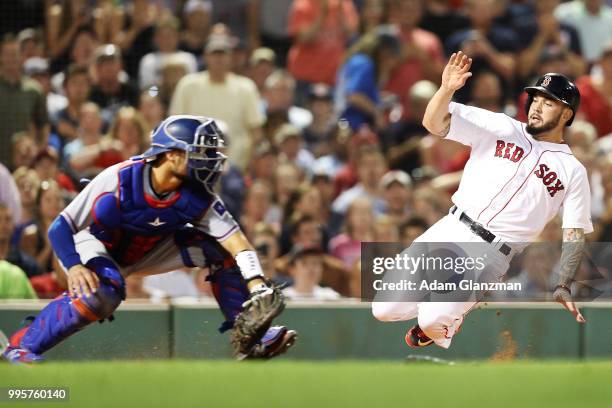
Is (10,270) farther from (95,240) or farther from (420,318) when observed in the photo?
(420,318)

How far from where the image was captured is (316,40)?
551 inches

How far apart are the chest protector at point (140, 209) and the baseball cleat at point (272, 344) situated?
84 centimetres

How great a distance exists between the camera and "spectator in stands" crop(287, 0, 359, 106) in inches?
550

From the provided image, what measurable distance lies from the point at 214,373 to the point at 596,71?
8.16 m

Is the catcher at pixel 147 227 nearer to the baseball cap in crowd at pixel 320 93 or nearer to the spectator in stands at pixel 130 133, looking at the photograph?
the spectator in stands at pixel 130 133

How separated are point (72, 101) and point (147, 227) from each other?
5242 millimetres

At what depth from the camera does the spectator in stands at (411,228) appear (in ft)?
36.3

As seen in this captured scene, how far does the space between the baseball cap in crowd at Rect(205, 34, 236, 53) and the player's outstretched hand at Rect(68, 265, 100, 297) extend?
533 centimetres

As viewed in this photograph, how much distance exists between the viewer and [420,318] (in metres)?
8.05

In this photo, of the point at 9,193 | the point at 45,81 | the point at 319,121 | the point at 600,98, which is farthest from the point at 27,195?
the point at 600,98

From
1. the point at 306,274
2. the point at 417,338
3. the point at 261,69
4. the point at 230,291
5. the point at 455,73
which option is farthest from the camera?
the point at 261,69

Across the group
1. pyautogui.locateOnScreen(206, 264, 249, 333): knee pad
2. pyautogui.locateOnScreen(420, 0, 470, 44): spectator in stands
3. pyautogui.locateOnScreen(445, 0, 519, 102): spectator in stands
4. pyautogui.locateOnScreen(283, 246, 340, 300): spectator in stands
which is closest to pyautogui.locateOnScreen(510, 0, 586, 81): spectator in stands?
pyautogui.locateOnScreen(445, 0, 519, 102): spectator in stands

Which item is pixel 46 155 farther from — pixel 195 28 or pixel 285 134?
pixel 195 28

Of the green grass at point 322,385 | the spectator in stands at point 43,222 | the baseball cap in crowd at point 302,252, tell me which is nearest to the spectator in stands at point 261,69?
the spectator in stands at point 43,222
